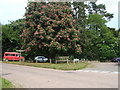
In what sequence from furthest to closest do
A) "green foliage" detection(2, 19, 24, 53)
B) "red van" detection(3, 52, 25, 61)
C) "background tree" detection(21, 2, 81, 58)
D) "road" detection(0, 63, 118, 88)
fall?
1. "green foliage" detection(2, 19, 24, 53)
2. "red van" detection(3, 52, 25, 61)
3. "background tree" detection(21, 2, 81, 58)
4. "road" detection(0, 63, 118, 88)

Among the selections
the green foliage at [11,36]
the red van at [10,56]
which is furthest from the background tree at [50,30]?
the green foliage at [11,36]

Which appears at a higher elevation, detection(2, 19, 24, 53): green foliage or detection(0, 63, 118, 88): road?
detection(2, 19, 24, 53): green foliage

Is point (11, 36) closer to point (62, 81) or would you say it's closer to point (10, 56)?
point (10, 56)

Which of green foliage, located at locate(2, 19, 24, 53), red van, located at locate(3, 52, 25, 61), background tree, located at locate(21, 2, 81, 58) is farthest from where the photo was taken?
green foliage, located at locate(2, 19, 24, 53)

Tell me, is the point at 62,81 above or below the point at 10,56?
below

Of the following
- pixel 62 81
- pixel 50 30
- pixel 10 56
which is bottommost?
pixel 62 81

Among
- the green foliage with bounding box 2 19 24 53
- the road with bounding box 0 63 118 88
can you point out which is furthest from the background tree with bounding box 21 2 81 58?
the green foliage with bounding box 2 19 24 53

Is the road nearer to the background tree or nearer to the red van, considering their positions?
the background tree

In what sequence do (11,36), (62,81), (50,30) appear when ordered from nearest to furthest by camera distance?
(62,81) → (50,30) → (11,36)

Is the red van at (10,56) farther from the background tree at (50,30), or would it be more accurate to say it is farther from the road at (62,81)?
the road at (62,81)

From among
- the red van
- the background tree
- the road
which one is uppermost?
the background tree

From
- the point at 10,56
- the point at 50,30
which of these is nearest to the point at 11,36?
the point at 10,56

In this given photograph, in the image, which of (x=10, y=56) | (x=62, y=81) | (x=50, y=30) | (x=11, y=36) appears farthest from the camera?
(x=11, y=36)

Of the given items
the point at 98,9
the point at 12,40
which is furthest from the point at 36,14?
the point at 98,9
